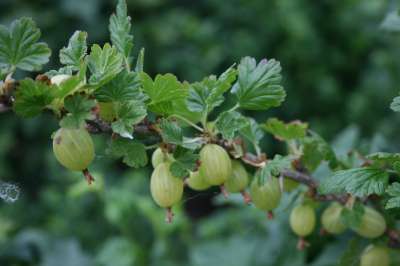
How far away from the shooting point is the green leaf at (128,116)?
814mm

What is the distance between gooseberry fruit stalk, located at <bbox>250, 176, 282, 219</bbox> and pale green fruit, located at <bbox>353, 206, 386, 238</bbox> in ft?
0.45

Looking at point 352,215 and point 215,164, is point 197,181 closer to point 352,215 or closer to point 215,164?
point 215,164

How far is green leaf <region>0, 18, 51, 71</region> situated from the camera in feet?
A: 2.67

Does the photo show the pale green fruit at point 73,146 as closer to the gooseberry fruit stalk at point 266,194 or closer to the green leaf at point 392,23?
the gooseberry fruit stalk at point 266,194

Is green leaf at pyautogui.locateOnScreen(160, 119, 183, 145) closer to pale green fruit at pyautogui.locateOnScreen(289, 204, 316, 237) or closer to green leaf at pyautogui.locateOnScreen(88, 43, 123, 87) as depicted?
green leaf at pyautogui.locateOnScreen(88, 43, 123, 87)

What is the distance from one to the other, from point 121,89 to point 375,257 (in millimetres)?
470

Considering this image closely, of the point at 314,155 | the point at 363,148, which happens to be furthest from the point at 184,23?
the point at 314,155

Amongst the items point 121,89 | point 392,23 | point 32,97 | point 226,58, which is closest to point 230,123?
point 121,89

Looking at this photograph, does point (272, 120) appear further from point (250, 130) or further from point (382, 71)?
point (382, 71)

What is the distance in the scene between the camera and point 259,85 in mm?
912

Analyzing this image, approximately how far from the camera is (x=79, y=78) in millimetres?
777

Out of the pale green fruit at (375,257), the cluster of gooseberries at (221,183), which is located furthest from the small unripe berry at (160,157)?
the pale green fruit at (375,257)

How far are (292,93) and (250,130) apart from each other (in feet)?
6.75

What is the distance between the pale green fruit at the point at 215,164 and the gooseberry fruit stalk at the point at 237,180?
56mm
